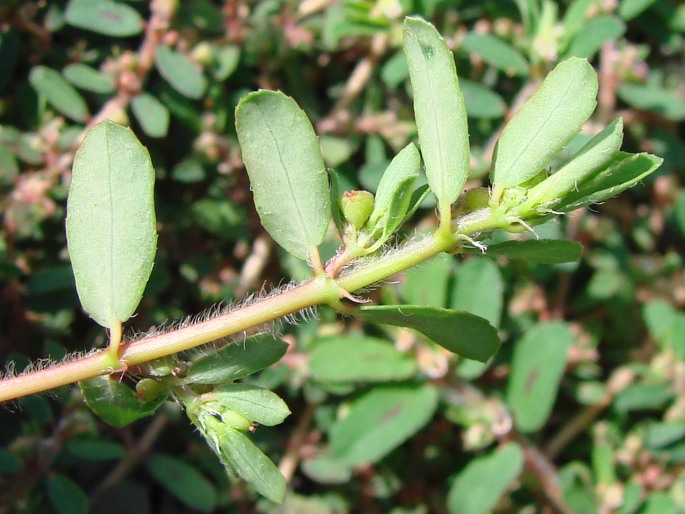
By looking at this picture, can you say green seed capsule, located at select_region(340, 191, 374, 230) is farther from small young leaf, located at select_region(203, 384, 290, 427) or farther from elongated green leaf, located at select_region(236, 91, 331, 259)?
small young leaf, located at select_region(203, 384, 290, 427)

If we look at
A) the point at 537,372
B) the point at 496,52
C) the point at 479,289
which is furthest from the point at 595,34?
the point at 537,372

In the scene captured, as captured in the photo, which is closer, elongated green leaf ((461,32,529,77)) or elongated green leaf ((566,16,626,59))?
elongated green leaf ((566,16,626,59))

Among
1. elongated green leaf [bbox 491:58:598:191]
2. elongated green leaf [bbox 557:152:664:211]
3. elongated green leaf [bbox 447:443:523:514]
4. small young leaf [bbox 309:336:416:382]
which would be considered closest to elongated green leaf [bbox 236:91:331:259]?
elongated green leaf [bbox 491:58:598:191]

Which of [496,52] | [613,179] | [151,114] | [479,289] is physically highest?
[613,179]

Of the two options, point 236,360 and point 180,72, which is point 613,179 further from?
point 180,72

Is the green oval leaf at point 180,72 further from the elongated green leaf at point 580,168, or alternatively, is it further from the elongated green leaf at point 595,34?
the elongated green leaf at point 580,168

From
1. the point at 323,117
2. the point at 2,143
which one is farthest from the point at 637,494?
the point at 2,143
